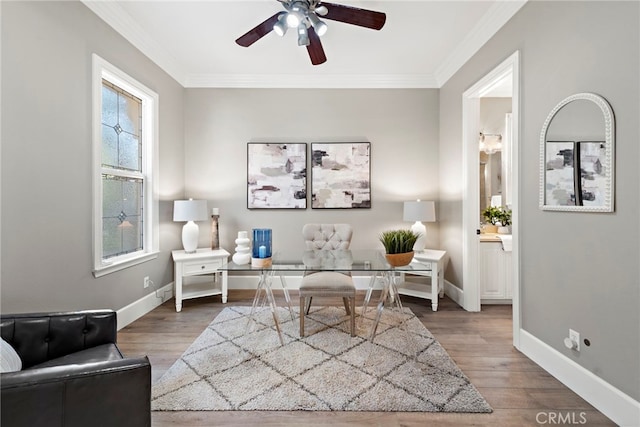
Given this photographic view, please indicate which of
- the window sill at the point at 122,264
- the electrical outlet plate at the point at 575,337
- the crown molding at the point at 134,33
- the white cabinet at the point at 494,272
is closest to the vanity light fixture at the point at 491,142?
the white cabinet at the point at 494,272

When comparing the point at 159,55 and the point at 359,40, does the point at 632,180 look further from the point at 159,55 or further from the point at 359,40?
the point at 159,55

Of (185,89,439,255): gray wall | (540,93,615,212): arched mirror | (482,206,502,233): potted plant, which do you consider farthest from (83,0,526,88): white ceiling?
(482,206,502,233): potted plant

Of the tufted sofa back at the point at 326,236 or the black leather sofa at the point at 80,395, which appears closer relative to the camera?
the black leather sofa at the point at 80,395

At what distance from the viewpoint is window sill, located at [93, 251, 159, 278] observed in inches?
102

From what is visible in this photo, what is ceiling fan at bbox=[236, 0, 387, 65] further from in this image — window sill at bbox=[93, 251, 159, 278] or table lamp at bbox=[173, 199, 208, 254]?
window sill at bbox=[93, 251, 159, 278]

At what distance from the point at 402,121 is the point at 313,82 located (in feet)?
4.32

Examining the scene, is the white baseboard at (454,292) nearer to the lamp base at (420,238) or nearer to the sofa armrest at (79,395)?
the lamp base at (420,238)

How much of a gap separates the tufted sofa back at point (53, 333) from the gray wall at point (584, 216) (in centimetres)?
279

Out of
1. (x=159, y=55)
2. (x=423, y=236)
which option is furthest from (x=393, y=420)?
(x=159, y=55)

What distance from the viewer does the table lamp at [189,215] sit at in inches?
141

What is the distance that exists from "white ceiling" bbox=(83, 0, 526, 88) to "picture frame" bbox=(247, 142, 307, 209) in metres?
0.88

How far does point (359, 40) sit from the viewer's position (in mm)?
3184

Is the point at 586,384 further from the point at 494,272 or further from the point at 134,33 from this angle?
the point at 134,33

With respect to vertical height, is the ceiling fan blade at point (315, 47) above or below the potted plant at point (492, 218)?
above
